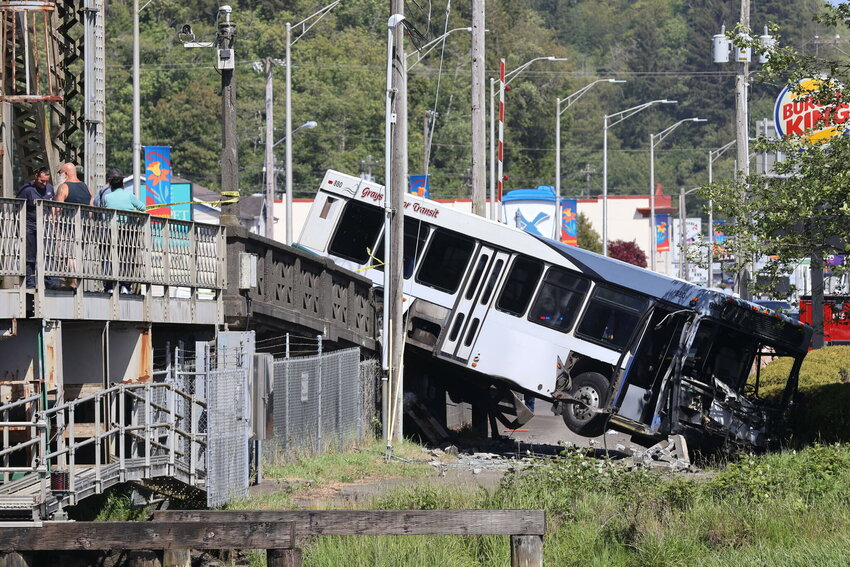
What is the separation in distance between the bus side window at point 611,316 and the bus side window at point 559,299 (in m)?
0.26

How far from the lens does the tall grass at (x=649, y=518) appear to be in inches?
551

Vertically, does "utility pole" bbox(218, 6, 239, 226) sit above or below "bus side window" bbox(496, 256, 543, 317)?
above

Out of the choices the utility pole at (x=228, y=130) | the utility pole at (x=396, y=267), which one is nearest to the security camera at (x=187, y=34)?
the utility pole at (x=228, y=130)

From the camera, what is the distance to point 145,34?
9950 centimetres

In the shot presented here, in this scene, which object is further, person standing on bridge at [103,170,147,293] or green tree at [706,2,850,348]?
green tree at [706,2,850,348]

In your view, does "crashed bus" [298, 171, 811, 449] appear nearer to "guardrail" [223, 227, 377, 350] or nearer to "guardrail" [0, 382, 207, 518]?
"guardrail" [223, 227, 377, 350]

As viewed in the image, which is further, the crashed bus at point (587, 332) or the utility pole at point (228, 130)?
the crashed bus at point (587, 332)

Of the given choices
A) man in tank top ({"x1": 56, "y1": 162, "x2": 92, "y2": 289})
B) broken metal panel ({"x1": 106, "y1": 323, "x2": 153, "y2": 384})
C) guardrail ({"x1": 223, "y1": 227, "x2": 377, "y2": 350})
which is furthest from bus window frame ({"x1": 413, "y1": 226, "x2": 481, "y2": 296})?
man in tank top ({"x1": 56, "y1": 162, "x2": 92, "y2": 289})

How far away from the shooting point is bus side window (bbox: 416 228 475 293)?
25.7 m

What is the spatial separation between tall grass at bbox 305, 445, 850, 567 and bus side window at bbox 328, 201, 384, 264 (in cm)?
1023

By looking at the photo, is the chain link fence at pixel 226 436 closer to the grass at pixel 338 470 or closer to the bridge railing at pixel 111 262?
the grass at pixel 338 470

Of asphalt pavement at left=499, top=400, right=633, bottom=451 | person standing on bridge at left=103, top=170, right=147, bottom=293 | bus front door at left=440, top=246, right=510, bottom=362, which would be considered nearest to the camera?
person standing on bridge at left=103, top=170, right=147, bottom=293

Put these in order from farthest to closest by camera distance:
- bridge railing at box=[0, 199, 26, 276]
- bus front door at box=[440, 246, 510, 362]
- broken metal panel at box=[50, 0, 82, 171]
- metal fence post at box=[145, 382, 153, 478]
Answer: bus front door at box=[440, 246, 510, 362] < broken metal panel at box=[50, 0, 82, 171] < metal fence post at box=[145, 382, 153, 478] < bridge railing at box=[0, 199, 26, 276]

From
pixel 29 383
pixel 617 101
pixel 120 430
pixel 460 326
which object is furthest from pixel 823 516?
pixel 617 101
